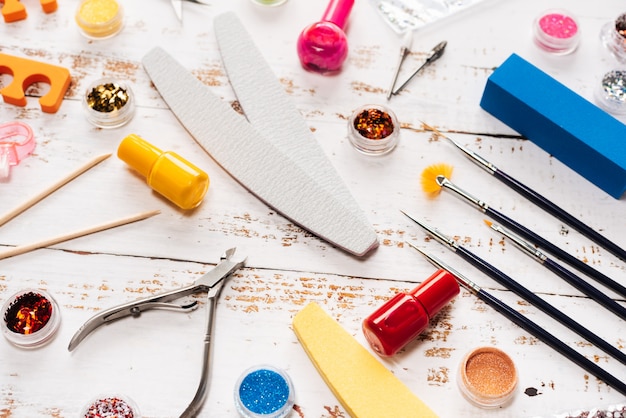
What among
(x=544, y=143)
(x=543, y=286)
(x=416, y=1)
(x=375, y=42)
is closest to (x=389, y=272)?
(x=543, y=286)

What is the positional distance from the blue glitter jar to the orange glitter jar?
0.25 metres

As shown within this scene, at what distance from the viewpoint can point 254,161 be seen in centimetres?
131

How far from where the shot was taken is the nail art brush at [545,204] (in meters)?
1.24

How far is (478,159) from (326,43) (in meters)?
0.32

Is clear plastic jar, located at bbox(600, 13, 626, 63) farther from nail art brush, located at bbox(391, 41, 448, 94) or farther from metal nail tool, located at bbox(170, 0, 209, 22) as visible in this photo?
metal nail tool, located at bbox(170, 0, 209, 22)

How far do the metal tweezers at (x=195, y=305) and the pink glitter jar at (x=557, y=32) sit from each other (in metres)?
0.68

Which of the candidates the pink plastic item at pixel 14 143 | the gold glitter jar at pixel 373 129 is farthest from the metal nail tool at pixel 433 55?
the pink plastic item at pixel 14 143

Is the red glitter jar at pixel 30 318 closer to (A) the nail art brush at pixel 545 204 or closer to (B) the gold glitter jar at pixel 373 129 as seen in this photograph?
(B) the gold glitter jar at pixel 373 129

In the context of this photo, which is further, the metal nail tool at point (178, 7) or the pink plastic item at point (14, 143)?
the metal nail tool at point (178, 7)

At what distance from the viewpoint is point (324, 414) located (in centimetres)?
113

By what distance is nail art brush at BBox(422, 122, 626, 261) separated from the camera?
124 centimetres

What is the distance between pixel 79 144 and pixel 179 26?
299 mm

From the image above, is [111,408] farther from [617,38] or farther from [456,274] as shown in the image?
[617,38]

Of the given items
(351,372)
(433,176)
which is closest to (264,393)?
(351,372)
